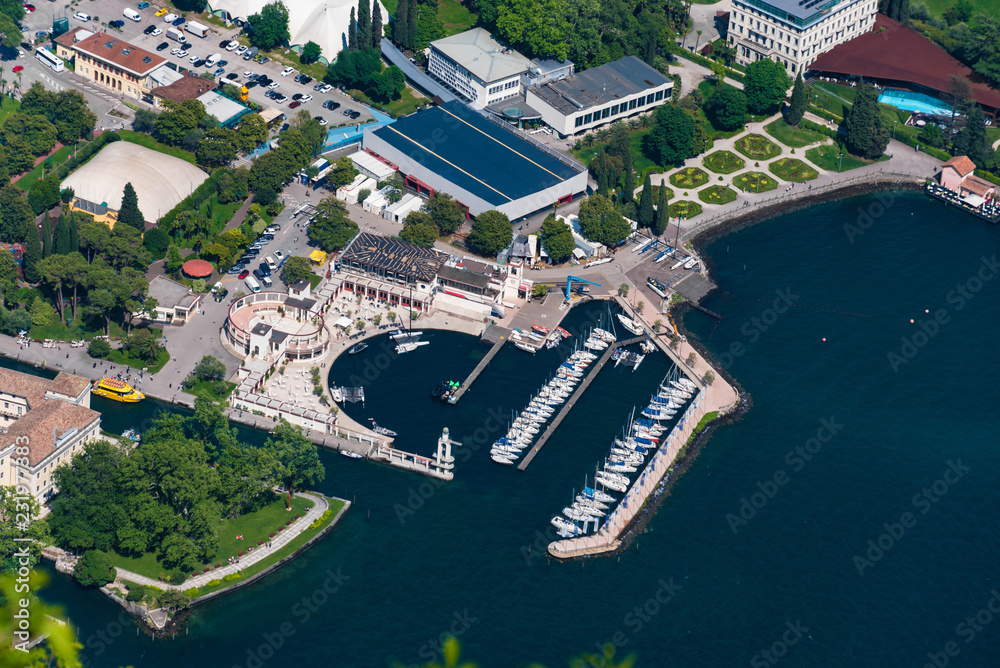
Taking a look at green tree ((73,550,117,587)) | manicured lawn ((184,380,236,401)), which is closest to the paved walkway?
green tree ((73,550,117,587))

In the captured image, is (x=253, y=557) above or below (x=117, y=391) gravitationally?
below

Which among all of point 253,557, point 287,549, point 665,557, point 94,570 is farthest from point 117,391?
point 665,557

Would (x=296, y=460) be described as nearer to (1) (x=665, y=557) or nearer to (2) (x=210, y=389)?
(2) (x=210, y=389)

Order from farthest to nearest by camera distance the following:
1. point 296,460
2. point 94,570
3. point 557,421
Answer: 1. point 557,421
2. point 296,460
3. point 94,570

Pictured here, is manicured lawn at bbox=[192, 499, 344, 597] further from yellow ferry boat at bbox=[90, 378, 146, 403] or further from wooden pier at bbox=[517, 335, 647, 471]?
yellow ferry boat at bbox=[90, 378, 146, 403]

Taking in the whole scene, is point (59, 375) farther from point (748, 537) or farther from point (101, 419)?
point (748, 537)

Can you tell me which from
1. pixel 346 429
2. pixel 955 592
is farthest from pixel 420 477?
pixel 955 592
